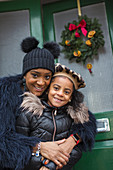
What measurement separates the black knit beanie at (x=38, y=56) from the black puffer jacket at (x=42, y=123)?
24 cm

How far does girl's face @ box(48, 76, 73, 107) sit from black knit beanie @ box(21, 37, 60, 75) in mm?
128

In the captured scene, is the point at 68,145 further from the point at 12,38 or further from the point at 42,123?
the point at 12,38

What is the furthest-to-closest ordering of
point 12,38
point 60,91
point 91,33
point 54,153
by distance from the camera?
point 12,38, point 91,33, point 60,91, point 54,153

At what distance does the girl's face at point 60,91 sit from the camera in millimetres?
1463

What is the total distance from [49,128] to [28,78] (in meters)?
0.43

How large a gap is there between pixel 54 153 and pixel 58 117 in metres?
0.27

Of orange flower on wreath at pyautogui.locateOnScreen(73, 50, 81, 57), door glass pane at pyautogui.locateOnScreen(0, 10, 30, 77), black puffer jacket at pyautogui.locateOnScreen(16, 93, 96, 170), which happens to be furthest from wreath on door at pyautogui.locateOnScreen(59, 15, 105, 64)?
black puffer jacket at pyautogui.locateOnScreen(16, 93, 96, 170)

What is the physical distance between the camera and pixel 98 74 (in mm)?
2346

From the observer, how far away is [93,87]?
2334 mm

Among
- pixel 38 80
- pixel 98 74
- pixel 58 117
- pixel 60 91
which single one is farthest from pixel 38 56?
pixel 98 74

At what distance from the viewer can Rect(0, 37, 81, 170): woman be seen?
1.27m

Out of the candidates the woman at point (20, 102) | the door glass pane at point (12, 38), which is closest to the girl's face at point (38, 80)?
the woman at point (20, 102)

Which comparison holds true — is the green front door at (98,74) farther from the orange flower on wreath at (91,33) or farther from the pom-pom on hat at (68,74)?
the pom-pom on hat at (68,74)

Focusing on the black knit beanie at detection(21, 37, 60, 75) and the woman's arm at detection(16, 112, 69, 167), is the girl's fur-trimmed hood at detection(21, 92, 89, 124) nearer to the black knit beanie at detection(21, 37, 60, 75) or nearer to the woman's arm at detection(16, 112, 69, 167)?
the woman's arm at detection(16, 112, 69, 167)
